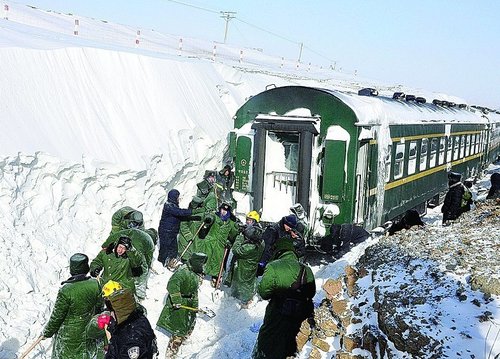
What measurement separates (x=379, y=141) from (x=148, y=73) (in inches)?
216

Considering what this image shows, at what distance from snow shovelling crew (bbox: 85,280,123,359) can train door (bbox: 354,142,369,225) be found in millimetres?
4933

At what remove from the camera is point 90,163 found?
27.9 ft

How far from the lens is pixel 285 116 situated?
8.88 meters

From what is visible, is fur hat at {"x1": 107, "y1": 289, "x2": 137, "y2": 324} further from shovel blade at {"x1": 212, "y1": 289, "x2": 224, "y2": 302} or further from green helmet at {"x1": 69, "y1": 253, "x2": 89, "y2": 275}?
shovel blade at {"x1": 212, "y1": 289, "x2": 224, "y2": 302}

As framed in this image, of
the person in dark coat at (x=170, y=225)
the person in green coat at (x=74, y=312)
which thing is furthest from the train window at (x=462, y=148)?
the person in green coat at (x=74, y=312)

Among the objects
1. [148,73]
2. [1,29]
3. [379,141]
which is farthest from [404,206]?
[1,29]

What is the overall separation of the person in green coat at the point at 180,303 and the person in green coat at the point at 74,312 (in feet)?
3.26

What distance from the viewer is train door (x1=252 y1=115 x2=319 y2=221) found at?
8594 mm

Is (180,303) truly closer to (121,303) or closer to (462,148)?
(121,303)

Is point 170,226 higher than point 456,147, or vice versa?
point 456,147

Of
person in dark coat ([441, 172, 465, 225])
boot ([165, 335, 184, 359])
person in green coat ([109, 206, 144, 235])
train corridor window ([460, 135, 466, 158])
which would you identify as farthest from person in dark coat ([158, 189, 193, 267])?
train corridor window ([460, 135, 466, 158])

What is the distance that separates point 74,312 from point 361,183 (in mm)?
5331

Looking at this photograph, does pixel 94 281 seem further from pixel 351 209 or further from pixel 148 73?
pixel 148 73

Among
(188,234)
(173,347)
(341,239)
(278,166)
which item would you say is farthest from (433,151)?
(173,347)
